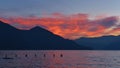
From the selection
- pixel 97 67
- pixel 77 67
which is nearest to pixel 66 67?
pixel 77 67

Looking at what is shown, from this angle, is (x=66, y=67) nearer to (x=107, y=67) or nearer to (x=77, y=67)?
(x=77, y=67)

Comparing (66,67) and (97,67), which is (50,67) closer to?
(66,67)

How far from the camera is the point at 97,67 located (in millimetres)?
89438

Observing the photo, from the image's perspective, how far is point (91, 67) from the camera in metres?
88.4

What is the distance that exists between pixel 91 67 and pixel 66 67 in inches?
290

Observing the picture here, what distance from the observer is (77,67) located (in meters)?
87.5

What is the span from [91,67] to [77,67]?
419cm

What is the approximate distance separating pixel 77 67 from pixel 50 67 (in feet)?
25.3

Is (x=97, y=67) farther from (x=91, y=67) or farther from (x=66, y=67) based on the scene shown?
(x=66, y=67)

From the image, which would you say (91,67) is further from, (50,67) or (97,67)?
(50,67)

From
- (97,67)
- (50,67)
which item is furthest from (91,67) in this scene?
(50,67)

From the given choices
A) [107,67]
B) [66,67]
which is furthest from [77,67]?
[107,67]

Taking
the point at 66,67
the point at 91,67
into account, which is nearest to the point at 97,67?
the point at 91,67

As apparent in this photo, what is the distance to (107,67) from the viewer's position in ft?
295
